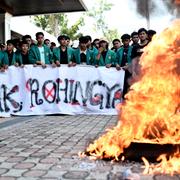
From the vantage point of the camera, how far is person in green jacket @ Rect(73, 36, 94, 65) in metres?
11.3

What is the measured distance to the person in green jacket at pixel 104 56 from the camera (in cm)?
1132

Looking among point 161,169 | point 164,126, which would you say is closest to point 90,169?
point 161,169

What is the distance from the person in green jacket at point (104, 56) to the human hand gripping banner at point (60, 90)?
6.8 inches

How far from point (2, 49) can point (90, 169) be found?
25.1 feet

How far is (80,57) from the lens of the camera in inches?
449

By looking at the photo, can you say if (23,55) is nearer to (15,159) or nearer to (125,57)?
(125,57)

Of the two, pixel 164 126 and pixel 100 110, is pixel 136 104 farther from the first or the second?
pixel 100 110

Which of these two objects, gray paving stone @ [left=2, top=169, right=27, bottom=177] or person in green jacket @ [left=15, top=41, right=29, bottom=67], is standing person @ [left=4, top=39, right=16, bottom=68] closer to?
person in green jacket @ [left=15, top=41, right=29, bottom=67]

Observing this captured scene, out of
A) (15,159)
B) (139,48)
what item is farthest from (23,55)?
(15,159)

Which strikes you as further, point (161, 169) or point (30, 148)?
point (30, 148)

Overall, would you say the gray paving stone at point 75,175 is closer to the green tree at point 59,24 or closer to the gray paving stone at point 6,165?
the gray paving stone at point 6,165

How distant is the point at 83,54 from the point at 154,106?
611 cm

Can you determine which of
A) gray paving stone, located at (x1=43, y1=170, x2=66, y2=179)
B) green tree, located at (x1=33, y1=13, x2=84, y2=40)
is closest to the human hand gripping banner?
gray paving stone, located at (x1=43, y1=170, x2=66, y2=179)

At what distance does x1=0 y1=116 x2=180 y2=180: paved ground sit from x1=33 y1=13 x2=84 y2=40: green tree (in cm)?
3820
